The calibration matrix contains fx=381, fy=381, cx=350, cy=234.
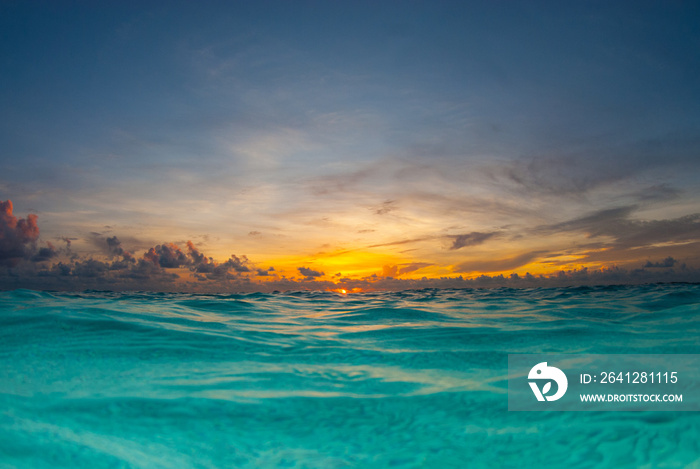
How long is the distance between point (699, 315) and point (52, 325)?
14174 mm

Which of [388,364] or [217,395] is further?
[388,364]

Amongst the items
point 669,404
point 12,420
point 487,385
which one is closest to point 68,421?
point 12,420

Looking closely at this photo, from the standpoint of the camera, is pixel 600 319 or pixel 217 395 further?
pixel 600 319

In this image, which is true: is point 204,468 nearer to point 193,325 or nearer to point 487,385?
point 487,385

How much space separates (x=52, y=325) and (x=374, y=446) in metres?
7.17

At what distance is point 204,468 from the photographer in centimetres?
265

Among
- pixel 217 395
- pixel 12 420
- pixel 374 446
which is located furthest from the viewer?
pixel 217 395

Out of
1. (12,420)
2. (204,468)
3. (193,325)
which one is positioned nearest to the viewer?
(204,468)

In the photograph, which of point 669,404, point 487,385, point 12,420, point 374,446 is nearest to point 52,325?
point 12,420

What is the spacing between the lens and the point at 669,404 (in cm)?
354

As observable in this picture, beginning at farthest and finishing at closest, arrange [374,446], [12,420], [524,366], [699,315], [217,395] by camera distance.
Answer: [699,315]
[524,366]
[217,395]
[12,420]
[374,446]

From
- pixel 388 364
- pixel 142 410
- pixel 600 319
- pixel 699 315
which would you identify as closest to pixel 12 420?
pixel 142 410

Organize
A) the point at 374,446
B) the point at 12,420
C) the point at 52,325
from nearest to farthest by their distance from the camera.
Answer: the point at 374,446, the point at 12,420, the point at 52,325

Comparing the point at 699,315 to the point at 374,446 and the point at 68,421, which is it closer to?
the point at 374,446
